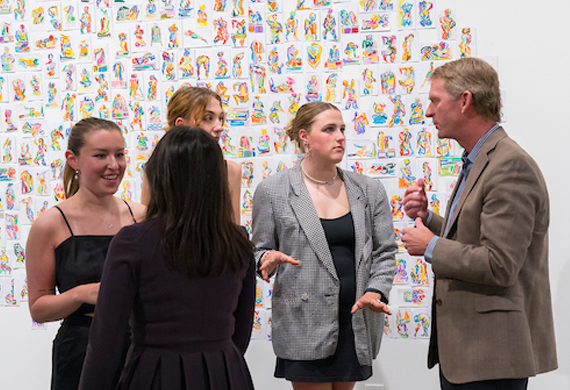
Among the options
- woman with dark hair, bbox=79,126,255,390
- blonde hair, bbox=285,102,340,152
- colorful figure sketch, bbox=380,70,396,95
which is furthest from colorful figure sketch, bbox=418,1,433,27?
woman with dark hair, bbox=79,126,255,390

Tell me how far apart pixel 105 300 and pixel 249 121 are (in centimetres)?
198

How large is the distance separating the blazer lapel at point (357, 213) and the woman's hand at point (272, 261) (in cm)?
33

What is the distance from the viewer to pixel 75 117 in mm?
3445

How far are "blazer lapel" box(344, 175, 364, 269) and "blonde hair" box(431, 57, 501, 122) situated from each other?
0.70 metres

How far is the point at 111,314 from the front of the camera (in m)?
1.43

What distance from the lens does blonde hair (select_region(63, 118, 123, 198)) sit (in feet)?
6.82

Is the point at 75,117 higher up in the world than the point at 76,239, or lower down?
higher up

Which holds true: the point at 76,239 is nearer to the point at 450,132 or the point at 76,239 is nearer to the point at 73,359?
the point at 73,359

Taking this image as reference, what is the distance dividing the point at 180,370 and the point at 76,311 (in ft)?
2.13

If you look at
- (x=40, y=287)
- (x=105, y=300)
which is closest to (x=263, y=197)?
(x=40, y=287)

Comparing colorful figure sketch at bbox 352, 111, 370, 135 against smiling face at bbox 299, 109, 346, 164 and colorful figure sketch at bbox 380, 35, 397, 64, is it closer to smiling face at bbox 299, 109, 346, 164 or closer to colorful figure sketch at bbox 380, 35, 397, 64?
colorful figure sketch at bbox 380, 35, 397, 64

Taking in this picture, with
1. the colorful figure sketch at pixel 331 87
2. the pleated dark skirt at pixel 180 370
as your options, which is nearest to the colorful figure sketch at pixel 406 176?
the colorful figure sketch at pixel 331 87

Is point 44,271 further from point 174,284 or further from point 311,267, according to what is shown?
point 311,267

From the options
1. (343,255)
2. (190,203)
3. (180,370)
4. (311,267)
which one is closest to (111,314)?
(180,370)
